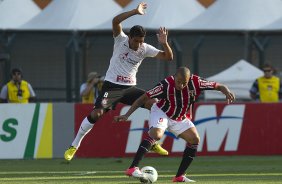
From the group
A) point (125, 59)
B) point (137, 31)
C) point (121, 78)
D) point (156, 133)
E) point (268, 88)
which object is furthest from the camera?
point (268, 88)

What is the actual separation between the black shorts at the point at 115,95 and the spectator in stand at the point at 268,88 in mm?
7595

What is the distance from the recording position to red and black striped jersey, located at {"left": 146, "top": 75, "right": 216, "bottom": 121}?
13.7m

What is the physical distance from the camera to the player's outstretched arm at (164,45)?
1433cm

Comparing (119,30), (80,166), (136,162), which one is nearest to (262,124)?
(80,166)

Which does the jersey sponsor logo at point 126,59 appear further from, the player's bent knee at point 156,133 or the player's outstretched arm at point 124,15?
the player's bent knee at point 156,133

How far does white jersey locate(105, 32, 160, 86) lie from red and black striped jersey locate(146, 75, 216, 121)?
158 centimetres

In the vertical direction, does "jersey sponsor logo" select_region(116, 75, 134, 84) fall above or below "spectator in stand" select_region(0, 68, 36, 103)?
above

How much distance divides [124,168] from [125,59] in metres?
2.55

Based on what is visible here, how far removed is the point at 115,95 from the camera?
15.5 meters

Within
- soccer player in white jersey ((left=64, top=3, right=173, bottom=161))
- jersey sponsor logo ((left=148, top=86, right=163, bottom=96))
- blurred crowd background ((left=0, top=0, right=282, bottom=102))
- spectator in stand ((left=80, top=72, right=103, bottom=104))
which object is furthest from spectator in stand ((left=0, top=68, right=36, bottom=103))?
jersey sponsor logo ((left=148, top=86, right=163, bottom=96))

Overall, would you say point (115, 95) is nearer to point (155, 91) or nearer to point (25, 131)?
point (155, 91)

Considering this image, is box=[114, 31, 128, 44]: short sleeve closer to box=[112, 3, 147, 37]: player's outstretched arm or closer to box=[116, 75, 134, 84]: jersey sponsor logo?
box=[112, 3, 147, 37]: player's outstretched arm

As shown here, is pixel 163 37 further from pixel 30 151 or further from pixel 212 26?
pixel 212 26

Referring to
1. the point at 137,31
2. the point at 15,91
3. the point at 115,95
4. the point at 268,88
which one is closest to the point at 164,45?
the point at 137,31
